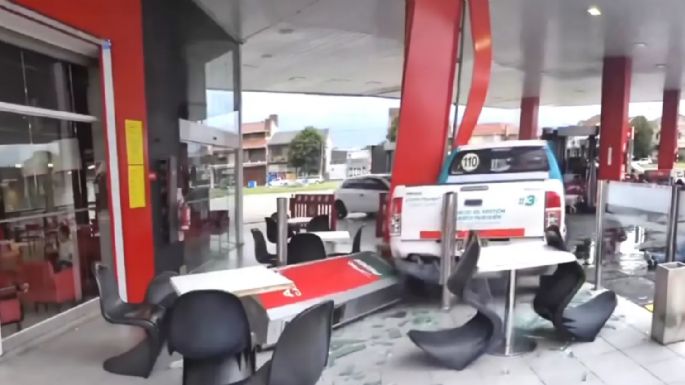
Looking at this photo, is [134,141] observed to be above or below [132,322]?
above

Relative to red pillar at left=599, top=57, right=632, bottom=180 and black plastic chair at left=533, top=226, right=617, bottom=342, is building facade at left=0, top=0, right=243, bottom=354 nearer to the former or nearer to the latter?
black plastic chair at left=533, top=226, right=617, bottom=342

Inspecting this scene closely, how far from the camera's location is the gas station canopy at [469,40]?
8.48 meters

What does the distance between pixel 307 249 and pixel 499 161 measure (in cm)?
269

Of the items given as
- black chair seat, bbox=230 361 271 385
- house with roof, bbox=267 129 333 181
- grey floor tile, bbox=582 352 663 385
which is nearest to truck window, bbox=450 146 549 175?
grey floor tile, bbox=582 352 663 385

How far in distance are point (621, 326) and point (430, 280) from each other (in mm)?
1896

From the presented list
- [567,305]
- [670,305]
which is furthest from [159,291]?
[670,305]

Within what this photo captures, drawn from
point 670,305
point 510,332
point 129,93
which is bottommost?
point 510,332

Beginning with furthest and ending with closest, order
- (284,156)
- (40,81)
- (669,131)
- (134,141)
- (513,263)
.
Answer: (284,156), (669,131), (134,141), (40,81), (513,263)

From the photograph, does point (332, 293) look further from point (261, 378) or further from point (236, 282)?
point (261, 378)

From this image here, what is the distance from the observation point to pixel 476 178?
6.11m

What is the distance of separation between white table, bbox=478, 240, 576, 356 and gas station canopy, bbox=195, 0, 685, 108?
5.36 m

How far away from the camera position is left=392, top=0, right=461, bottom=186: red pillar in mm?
6066

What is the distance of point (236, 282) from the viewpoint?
3.42 m

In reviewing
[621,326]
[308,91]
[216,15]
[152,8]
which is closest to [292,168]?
[308,91]
